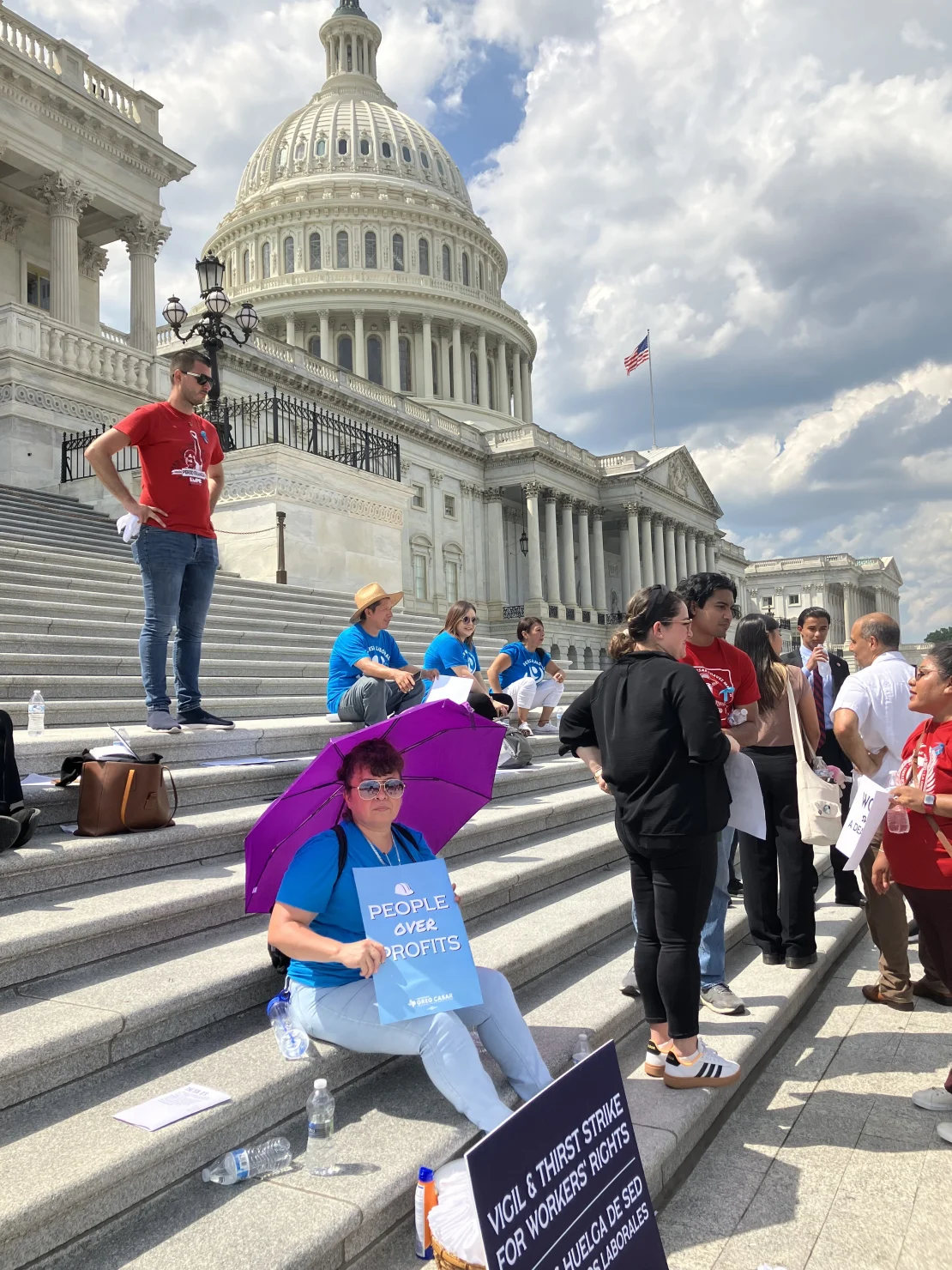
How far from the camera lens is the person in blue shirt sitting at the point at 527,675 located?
1029 centimetres

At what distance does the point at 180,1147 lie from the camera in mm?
2779

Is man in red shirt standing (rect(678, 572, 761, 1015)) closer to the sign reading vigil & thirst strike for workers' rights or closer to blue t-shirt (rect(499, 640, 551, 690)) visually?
the sign reading vigil & thirst strike for workers' rights

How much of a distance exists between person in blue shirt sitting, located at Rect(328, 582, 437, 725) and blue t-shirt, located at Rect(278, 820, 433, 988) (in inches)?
138

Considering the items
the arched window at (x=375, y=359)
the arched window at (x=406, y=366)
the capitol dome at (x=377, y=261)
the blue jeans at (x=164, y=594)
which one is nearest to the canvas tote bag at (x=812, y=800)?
the blue jeans at (x=164, y=594)

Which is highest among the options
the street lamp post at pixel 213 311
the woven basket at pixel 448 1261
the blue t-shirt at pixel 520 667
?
the street lamp post at pixel 213 311

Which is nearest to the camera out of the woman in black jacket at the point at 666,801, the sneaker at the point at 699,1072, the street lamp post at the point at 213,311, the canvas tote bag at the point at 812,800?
the woman in black jacket at the point at 666,801

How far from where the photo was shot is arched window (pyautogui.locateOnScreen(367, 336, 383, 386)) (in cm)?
6694

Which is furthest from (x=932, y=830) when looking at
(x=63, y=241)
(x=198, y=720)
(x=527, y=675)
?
(x=63, y=241)

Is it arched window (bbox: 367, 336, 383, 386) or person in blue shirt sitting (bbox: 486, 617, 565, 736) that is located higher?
arched window (bbox: 367, 336, 383, 386)

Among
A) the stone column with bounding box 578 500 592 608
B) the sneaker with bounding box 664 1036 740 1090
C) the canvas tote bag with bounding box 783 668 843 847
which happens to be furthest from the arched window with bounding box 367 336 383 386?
the sneaker with bounding box 664 1036 740 1090

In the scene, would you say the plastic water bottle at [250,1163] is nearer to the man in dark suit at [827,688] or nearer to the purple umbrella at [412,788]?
the purple umbrella at [412,788]

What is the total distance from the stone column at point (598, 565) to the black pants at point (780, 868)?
2358 inches

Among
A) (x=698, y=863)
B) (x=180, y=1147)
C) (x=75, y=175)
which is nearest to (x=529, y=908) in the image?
(x=698, y=863)

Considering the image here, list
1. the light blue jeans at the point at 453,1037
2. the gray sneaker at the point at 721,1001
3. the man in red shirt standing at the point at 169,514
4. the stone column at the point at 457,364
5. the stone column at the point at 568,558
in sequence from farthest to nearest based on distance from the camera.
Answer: the stone column at the point at 457,364
the stone column at the point at 568,558
the man in red shirt standing at the point at 169,514
the gray sneaker at the point at 721,1001
the light blue jeans at the point at 453,1037
